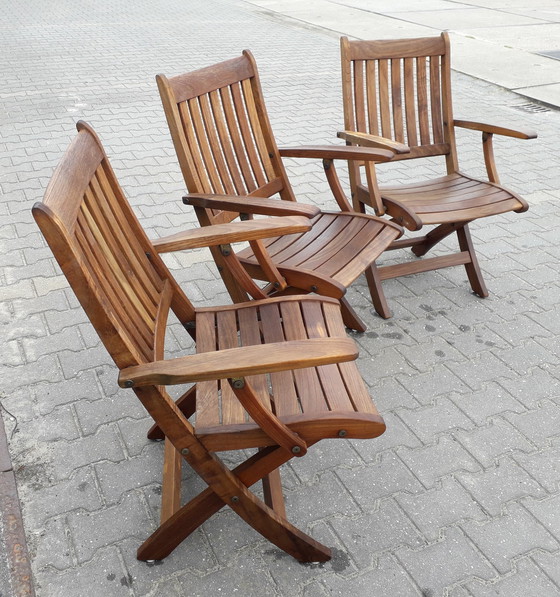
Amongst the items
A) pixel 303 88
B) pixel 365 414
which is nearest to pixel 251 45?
pixel 303 88

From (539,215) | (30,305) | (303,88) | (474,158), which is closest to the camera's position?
(30,305)

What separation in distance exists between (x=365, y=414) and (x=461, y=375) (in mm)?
1203

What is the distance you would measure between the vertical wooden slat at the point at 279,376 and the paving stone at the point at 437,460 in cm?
69

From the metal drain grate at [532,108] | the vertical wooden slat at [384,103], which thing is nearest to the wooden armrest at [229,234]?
the vertical wooden slat at [384,103]

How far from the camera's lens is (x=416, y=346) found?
305 cm

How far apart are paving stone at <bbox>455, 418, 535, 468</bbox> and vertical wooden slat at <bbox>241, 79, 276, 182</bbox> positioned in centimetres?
146

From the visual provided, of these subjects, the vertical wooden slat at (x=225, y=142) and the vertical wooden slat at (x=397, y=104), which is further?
the vertical wooden slat at (x=397, y=104)

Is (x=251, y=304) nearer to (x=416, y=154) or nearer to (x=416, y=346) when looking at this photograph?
(x=416, y=346)

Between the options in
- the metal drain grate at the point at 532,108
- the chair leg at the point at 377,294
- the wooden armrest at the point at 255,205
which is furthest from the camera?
the metal drain grate at the point at 532,108

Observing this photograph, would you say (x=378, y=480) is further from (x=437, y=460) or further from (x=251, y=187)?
(x=251, y=187)

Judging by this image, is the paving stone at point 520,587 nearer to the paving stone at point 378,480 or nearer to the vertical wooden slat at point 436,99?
the paving stone at point 378,480

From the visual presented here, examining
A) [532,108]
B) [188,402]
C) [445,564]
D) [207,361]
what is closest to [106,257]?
[207,361]

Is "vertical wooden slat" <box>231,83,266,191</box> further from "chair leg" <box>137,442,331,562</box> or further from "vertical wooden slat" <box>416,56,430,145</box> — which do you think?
"chair leg" <box>137,442,331,562</box>

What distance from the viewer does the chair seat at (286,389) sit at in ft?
5.88
